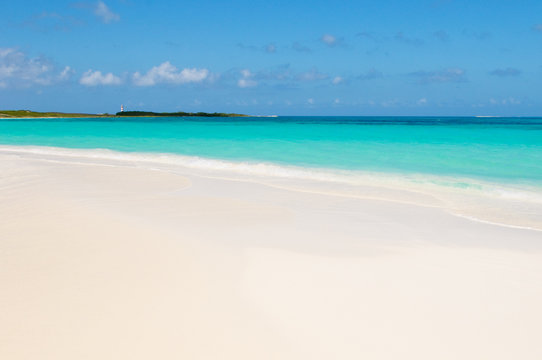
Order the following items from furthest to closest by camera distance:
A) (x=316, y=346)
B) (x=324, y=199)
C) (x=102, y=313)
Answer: (x=324, y=199)
(x=102, y=313)
(x=316, y=346)

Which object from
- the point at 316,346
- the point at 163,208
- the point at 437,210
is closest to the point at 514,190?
the point at 437,210

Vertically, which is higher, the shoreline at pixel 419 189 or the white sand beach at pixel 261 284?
the shoreline at pixel 419 189

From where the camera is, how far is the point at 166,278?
12.0ft

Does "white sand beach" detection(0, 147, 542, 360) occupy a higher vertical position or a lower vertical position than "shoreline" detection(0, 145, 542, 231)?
lower

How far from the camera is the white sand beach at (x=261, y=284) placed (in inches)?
107

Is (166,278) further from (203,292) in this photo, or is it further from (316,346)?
(316,346)

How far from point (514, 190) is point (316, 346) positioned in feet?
26.7

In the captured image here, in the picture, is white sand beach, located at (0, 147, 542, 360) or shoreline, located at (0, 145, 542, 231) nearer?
white sand beach, located at (0, 147, 542, 360)

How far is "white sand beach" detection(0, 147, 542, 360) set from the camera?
2717 mm

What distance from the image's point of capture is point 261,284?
11.8ft

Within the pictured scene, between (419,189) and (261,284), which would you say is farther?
(419,189)

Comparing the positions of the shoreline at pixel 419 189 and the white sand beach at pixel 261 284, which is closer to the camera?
the white sand beach at pixel 261 284

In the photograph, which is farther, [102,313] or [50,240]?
[50,240]

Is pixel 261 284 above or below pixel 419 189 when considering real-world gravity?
below
